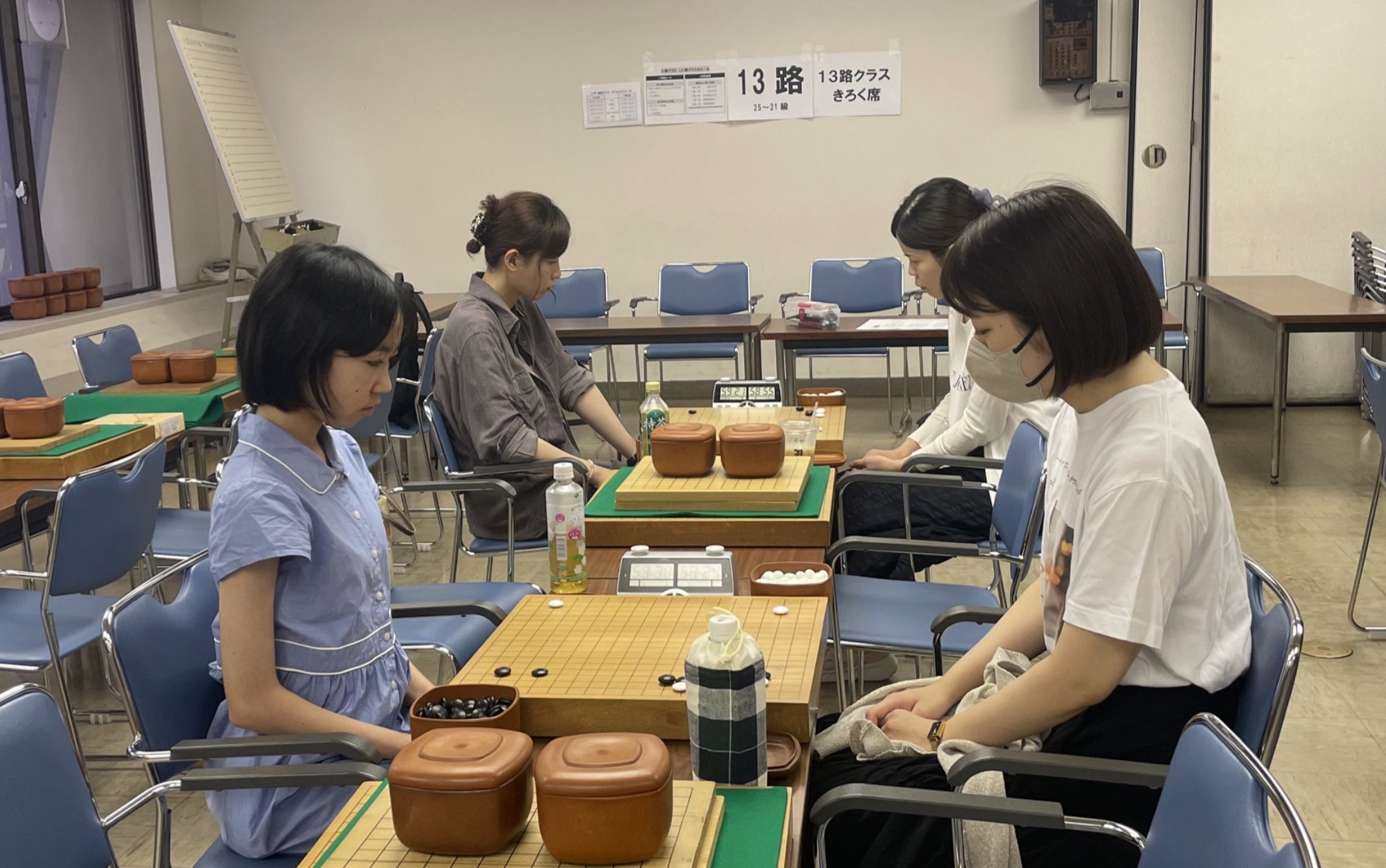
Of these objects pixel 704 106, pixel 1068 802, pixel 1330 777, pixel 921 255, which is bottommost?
pixel 1330 777

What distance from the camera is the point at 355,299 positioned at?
5.46ft

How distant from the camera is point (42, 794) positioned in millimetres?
1448

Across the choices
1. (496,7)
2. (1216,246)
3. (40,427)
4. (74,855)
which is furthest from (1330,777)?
(496,7)

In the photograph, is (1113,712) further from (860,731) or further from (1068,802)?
(860,731)

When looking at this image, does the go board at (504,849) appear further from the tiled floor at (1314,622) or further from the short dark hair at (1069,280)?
the tiled floor at (1314,622)

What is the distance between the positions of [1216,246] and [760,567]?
18.6 ft

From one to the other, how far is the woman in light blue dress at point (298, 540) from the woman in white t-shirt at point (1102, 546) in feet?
2.32

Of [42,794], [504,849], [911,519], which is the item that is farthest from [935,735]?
[911,519]

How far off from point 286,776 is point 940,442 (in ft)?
6.95

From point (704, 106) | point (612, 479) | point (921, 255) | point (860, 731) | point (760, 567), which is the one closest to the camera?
point (860, 731)

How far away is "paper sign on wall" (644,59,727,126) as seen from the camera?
7.42 meters

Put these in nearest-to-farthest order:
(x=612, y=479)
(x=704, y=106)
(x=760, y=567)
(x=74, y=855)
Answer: (x=74, y=855) < (x=760, y=567) < (x=612, y=479) < (x=704, y=106)

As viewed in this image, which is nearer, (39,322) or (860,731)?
(860,731)

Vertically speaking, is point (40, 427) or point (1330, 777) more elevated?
point (40, 427)
